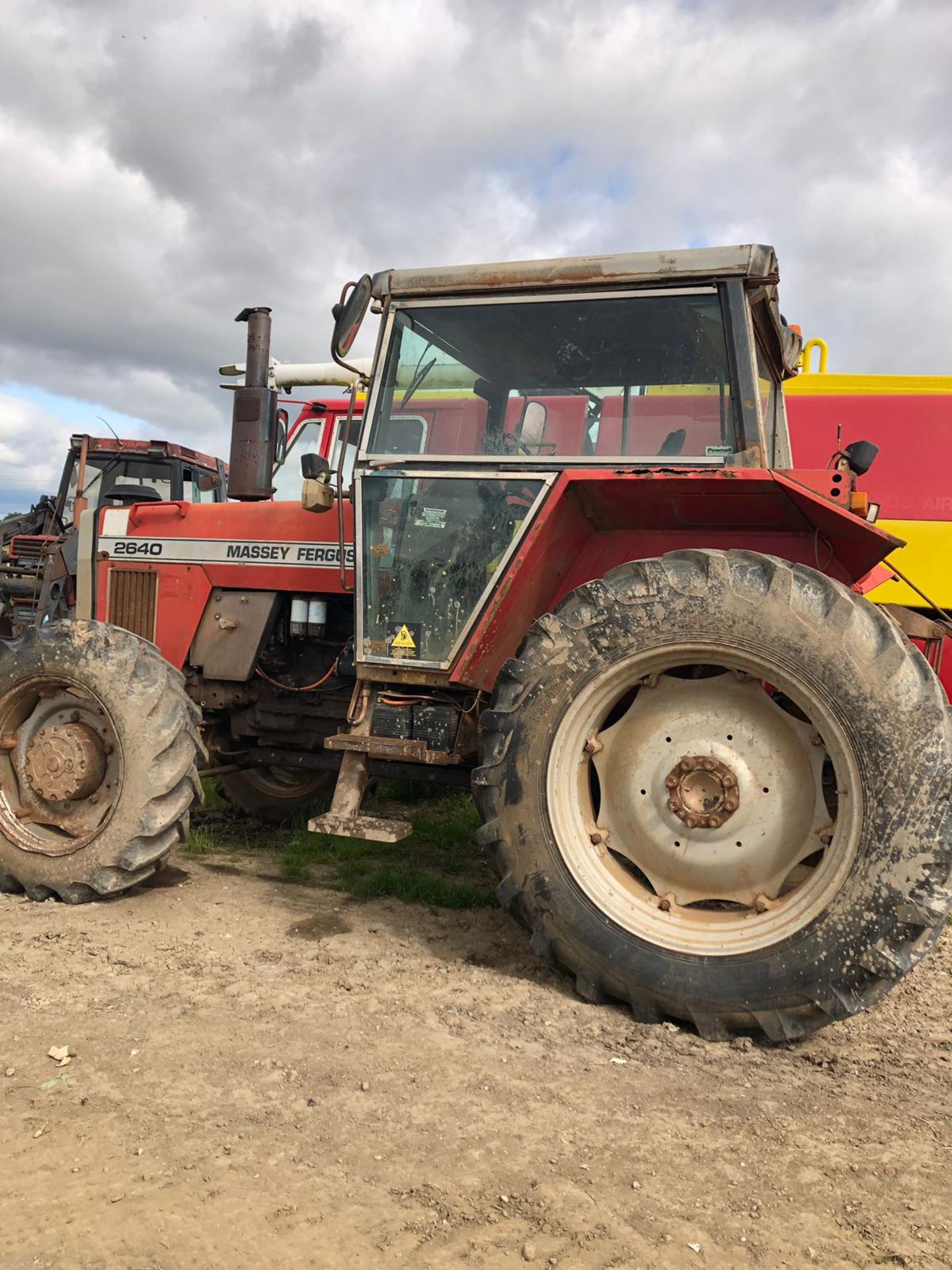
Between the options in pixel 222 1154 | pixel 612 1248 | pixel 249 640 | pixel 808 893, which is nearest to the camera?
pixel 612 1248

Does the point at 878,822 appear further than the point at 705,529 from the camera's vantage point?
No

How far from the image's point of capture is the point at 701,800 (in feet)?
9.37

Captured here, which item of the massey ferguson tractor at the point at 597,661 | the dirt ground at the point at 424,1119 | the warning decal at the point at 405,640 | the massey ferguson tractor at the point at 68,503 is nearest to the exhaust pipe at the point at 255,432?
the massey ferguson tractor at the point at 597,661

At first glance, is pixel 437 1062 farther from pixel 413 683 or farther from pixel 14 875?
pixel 14 875

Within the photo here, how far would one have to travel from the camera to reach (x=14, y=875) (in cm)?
370

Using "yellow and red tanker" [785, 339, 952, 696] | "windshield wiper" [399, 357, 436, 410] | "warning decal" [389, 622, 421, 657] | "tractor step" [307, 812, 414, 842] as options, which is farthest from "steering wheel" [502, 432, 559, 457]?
"yellow and red tanker" [785, 339, 952, 696]

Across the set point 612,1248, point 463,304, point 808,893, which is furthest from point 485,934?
point 463,304

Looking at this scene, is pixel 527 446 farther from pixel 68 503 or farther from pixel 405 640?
pixel 68 503

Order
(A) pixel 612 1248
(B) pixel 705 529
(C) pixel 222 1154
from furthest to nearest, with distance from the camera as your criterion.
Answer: (B) pixel 705 529
(C) pixel 222 1154
(A) pixel 612 1248

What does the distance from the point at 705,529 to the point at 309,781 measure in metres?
2.74

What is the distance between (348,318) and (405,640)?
1189mm

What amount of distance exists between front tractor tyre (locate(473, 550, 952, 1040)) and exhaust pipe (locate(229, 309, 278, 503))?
1.75 meters

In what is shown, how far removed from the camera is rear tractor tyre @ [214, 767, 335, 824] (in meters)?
5.08

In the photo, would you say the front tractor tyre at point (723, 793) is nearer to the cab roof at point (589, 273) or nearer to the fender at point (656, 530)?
the fender at point (656, 530)
